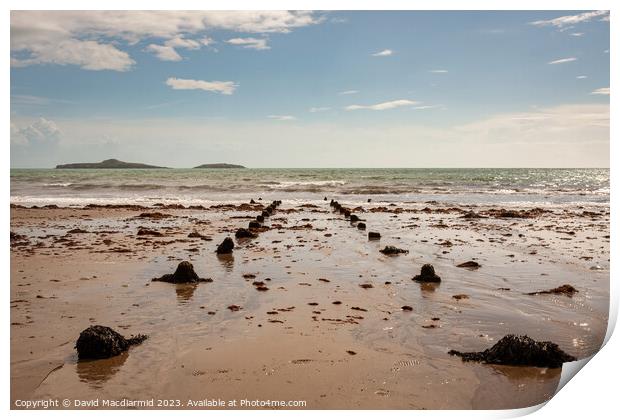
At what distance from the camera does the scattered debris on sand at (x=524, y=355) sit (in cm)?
517

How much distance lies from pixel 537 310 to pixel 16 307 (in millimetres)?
8094

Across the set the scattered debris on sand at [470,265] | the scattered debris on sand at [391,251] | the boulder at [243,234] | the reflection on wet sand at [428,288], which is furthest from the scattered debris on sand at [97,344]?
the boulder at [243,234]

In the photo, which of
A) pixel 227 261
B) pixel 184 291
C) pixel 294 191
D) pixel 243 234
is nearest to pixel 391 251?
pixel 227 261

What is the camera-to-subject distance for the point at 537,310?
7230 millimetres

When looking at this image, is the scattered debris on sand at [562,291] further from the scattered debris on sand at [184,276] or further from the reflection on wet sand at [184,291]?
the scattered debris on sand at [184,276]

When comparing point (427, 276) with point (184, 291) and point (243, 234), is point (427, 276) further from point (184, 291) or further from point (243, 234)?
point (243, 234)

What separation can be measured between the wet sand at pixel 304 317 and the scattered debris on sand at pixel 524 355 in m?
0.12

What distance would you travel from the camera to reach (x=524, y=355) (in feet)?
17.1

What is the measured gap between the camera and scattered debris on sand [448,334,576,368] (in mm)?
5172

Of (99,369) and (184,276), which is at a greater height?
(184,276)

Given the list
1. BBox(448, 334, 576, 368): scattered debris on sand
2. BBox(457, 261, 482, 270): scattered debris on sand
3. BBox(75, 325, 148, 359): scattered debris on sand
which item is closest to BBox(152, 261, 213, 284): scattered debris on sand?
BBox(75, 325, 148, 359): scattered debris on sand

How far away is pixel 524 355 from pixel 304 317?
293 cm

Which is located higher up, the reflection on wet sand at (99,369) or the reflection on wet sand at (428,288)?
the reflection on wet sand at (428,288)
